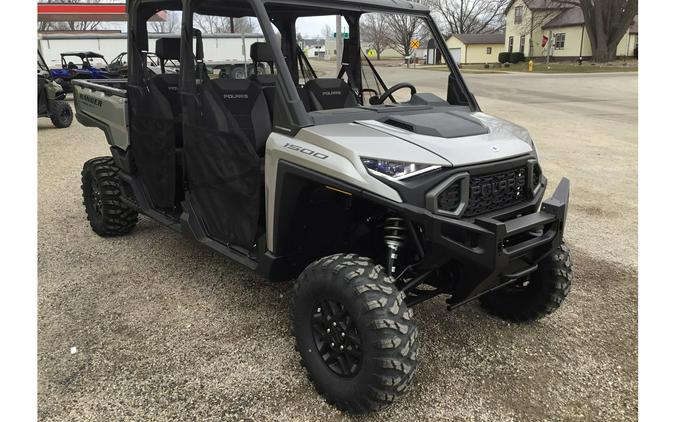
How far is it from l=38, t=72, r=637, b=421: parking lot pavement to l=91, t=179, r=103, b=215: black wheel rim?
1.04ft

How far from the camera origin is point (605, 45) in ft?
148

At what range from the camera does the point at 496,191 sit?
276 centimetres

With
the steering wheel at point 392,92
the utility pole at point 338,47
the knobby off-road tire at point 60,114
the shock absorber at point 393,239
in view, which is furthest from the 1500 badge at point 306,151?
the knobby off-road tire at point 60,114

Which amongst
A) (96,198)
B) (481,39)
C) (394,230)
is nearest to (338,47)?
(394,230)

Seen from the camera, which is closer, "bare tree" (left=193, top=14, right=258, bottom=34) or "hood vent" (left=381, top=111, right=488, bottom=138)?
"hood vent" (left=381, top=111, right=488, bottom=138)

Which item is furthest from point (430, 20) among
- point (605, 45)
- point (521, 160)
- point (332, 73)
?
point (605, 45)

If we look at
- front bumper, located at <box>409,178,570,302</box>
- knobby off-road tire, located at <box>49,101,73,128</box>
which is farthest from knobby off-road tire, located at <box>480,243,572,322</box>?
knobby off-road tire, located at <box>49,101,73,128</box>

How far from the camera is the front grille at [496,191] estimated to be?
2.67m

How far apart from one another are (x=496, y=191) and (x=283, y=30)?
101 inches

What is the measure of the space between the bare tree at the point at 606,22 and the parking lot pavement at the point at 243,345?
1819 inches

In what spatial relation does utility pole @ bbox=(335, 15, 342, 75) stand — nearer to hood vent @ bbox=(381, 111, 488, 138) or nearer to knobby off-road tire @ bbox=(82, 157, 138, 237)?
hood vent @ bbox=(381, 111, 488, 138)

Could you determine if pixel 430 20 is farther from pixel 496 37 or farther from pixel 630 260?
pixel 496 37

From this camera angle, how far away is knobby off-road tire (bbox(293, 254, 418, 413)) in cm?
246

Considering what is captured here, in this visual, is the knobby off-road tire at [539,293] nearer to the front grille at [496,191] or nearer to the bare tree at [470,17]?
the front grille at [496,191]
